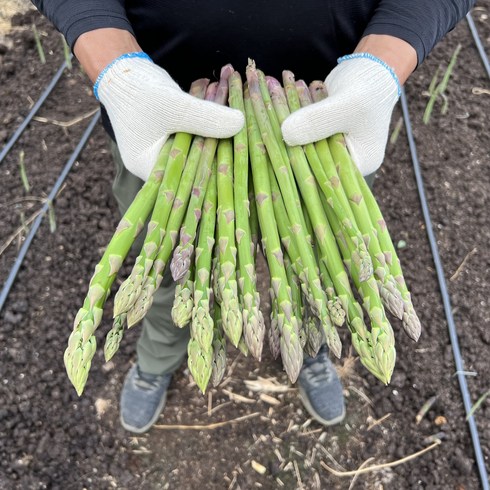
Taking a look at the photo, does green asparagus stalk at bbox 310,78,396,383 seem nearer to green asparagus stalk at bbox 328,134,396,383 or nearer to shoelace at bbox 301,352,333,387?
green asparagus stalk at bbox 328,134,396,383

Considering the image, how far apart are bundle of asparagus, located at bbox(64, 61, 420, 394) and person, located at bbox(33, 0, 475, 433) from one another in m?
0.07

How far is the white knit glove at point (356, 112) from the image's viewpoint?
1.20 m

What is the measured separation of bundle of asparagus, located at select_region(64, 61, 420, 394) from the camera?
1143 mm

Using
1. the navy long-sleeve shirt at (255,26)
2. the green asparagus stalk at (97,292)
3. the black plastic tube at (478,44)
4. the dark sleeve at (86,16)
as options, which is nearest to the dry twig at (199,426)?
the green asparagus stalk at (97,292)

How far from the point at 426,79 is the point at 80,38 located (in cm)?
215

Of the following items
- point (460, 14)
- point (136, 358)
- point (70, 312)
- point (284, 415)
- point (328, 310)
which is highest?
point (460, 14)

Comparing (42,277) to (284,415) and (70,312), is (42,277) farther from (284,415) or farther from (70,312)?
(284,415)

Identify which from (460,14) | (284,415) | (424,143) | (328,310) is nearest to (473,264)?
(424,143)

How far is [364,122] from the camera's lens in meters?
1.30

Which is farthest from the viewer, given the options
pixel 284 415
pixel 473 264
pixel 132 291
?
pixel 473 264

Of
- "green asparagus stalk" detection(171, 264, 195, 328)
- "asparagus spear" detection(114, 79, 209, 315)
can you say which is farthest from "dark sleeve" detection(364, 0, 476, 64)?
"green asparagus stalk" detection(171, 264, 195, 328)

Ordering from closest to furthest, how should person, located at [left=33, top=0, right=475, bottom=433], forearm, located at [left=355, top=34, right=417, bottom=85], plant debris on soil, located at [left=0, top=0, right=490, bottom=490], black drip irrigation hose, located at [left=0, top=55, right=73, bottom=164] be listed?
person, located at [left=33, top=0, right=475, bottom=433] < forearm, located at [left=355, top=34, right=417, bottom=85] < plant debris on soil, located at [left=0, top=0, right=490, bottom=490] < black drip irrigation hose, located at [left=0, top=55, right=73, bottom=164]

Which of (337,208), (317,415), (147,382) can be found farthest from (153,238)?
(317,415)

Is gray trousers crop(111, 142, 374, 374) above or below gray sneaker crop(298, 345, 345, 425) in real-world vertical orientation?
above
